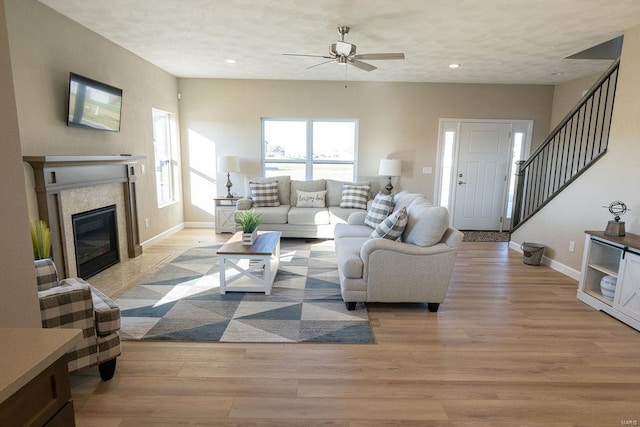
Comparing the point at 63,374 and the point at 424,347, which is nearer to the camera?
the point at 63,374

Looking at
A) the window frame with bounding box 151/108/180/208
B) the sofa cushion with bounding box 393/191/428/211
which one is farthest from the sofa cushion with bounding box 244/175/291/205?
the sofa cushion with bounding box 393/191/428/211

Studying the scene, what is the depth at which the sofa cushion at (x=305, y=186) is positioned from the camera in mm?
6109

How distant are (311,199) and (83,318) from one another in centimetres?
418

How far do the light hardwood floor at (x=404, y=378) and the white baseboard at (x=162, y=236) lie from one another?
289cm

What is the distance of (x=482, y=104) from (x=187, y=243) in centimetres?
565

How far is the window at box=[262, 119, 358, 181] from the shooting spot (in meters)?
6.39

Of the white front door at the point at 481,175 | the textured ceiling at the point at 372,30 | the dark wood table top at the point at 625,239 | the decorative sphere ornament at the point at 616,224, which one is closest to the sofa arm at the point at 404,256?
the dark wood table top at the point at 625,239

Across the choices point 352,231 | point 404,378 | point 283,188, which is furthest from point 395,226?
point 283,188

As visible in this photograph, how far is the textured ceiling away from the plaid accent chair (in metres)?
2.48

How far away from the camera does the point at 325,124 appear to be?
6395 millimetres

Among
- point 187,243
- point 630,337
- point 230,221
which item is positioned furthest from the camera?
point 230,221

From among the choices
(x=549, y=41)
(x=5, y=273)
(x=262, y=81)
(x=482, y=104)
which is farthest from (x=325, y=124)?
(x=5, y=273)

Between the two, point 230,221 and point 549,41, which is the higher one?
point 549,41

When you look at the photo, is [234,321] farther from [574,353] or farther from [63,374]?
[574,353]
